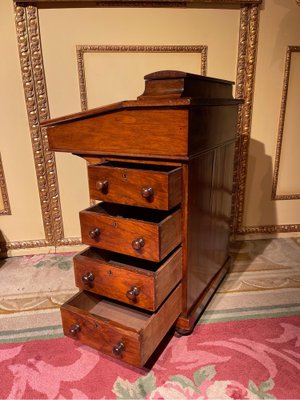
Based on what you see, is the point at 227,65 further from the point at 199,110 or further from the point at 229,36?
the point at 199,110

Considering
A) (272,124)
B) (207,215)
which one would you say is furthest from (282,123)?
(207,215)

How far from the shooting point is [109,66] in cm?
149

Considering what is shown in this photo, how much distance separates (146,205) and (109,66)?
3.05 ft

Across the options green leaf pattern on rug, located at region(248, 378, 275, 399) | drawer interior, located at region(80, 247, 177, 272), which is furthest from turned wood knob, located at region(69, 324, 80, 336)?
green leaf pattern on rug, located at region(248, 378, 275, 399)

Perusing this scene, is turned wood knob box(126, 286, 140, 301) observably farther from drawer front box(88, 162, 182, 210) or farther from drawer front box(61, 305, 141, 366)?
drawer front box(88, 162, 182, 210)

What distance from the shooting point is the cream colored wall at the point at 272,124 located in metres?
1.50

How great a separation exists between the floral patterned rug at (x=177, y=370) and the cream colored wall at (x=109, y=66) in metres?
0.85

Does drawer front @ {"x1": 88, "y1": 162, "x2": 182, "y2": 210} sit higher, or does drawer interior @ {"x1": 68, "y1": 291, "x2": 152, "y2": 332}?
drawer front @ {"x1": 88, "y1": 162, "x2": 182, "y2": 210}

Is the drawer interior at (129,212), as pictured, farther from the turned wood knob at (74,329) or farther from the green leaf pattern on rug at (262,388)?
the green leaf pattern on rug at (262,388)

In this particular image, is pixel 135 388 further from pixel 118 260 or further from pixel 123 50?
pixel 123 50

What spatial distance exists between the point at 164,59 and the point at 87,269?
1.09 meters

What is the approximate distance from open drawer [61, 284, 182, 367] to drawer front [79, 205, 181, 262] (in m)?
0.19

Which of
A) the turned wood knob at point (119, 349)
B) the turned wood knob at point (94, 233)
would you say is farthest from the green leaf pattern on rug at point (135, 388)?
the turned wood knob at point (94, 233)

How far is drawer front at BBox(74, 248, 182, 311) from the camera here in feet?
2.88
